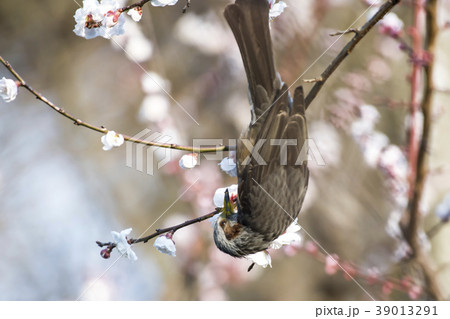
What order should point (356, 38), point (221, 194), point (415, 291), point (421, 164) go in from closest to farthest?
point (356, 38) < point (221, 194) < point (421, 164) < point (415, 291)

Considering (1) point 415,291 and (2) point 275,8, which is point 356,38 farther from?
(1) point 415,291

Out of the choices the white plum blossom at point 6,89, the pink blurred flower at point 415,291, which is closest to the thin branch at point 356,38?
the white plum blossom at point 6,89

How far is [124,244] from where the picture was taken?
6.07ft

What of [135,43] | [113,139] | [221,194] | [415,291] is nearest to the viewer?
[113,139]

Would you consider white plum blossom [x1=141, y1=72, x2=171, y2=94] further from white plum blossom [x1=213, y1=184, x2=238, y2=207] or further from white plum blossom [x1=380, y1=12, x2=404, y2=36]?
white plum blossom [x1=213, y1=184, x2=238, y2=207]

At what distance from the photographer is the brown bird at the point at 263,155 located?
82.6 inches

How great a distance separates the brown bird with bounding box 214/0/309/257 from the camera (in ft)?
6.88

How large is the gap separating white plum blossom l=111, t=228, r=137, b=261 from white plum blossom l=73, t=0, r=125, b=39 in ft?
2.28

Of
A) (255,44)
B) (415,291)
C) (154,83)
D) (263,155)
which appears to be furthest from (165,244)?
(154,83)

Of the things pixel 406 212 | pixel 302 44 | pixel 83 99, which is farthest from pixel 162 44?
pixel 406 212

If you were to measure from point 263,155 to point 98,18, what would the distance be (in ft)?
2.69

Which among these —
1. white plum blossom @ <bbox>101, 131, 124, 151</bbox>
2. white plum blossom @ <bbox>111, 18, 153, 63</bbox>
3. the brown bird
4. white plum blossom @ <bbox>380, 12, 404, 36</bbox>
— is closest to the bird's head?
the brown bird

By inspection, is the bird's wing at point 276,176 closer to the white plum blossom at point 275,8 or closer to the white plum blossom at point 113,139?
the white plum blossom at point 275,8

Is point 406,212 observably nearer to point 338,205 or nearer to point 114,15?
point 114,15
